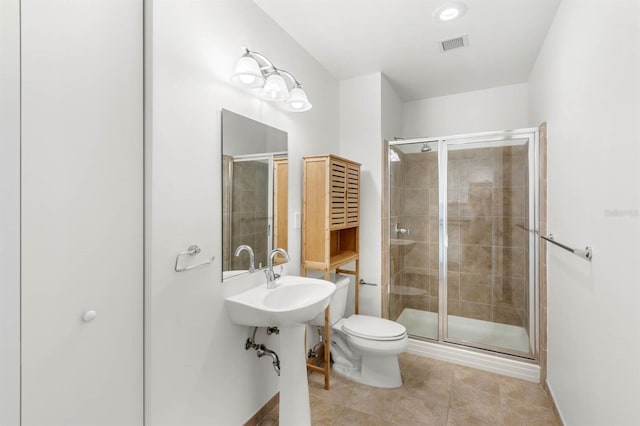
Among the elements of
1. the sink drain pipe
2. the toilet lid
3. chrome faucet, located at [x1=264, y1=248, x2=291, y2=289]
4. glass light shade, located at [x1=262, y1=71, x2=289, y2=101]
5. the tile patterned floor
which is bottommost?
the tile patterned floor

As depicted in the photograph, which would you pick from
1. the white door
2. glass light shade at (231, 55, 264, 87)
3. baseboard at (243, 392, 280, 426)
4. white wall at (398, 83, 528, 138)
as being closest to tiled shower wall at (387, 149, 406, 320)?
white wall at (398, 83, 528, 138)

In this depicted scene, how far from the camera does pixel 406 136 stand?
3.50 metres

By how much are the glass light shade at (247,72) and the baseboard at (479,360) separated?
2.46 meters

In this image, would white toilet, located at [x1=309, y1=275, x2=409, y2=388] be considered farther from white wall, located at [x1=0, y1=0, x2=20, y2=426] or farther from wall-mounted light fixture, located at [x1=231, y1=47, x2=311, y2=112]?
white wall, located at [x1=0, y1=0, x2=20, y2=426]

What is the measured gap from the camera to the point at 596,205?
1.28 m

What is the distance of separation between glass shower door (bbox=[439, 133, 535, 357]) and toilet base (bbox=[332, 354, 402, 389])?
2.51 feet

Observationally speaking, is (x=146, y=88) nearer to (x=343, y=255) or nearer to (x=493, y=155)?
(x=343, y=255)

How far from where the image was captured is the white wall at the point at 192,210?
125cm

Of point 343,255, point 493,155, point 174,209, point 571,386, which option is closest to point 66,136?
point 174,209

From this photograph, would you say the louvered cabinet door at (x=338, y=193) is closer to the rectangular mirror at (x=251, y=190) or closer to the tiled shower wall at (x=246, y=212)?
the rectangular mirror at (x=251, y=190)

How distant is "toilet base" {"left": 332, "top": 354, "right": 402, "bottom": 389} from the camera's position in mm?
2193

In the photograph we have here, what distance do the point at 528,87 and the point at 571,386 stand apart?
251cm

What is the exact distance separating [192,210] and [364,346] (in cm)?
153

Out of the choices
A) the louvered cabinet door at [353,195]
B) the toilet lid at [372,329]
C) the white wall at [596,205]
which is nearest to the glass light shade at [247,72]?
the louvered cabinet door at [353,195]
